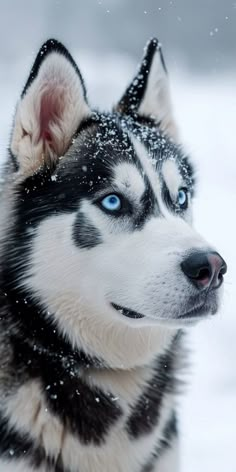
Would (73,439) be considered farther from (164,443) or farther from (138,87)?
(138,87)

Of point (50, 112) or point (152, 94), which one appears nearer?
point (50, 112)

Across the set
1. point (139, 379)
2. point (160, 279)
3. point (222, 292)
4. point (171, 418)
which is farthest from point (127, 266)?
point (171, 418)

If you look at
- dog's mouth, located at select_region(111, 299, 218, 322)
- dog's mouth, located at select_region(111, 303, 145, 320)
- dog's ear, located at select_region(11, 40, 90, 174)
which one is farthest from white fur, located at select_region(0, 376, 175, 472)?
dog's ear, located at select_region(11, 40, 90, 174)

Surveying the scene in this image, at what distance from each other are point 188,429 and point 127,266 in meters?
2.82

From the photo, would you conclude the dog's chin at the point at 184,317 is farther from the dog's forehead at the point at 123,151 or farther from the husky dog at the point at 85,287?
the dog's forehead at the point at 123,151

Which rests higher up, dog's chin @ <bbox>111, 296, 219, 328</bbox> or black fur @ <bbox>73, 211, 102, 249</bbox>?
black fur @ <bbox>73, 211, 102, 249</bbox>

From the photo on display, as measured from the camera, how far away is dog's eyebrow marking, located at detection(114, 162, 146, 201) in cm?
324

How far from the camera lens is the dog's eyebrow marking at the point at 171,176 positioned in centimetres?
340

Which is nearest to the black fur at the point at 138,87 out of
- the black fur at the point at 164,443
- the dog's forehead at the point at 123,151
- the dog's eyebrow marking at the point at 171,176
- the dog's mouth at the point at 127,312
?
the dog's forehead at the point at 123,151

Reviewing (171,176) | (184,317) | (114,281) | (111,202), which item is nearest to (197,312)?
(184,317)

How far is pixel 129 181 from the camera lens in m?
3.25

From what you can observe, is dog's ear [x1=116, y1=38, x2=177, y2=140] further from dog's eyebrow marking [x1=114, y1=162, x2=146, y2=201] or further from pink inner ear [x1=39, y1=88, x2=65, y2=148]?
dog's eyebrow marking [x1=114, y1=162, x2=146, y2=201]

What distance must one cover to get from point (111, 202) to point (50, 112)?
19.6 inches

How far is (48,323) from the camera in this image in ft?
10.6
